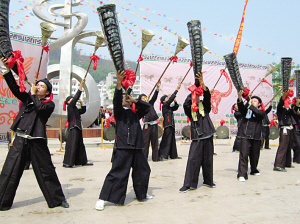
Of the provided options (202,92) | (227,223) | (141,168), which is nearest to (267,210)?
(227,223)

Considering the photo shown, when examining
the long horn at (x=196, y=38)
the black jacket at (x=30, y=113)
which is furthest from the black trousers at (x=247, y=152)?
the black jacket at (x=30, y=113)

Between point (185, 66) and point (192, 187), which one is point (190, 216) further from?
point (185, 66)

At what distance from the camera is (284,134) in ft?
22.0

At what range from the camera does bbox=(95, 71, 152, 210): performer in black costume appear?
378cm

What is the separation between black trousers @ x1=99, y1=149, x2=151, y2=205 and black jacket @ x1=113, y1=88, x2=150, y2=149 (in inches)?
3.8

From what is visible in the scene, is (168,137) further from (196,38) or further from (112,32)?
(112,32)

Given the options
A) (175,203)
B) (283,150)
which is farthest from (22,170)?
(283,150)

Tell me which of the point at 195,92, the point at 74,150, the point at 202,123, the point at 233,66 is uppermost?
the point at 233,66

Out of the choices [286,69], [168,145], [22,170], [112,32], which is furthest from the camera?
[168,145]

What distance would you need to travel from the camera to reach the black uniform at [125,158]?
150 inches

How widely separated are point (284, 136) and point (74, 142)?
4.89m

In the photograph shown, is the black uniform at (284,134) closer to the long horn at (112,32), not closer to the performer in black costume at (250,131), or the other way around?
the performer in black costume at (250,131)

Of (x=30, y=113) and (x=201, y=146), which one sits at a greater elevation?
(x=30, y=113)

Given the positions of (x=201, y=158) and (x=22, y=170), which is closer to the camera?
(x=22, y=170)
